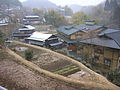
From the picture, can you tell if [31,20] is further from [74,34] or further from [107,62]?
[107,62]

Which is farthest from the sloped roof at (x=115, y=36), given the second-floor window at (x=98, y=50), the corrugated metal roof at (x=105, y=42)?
the second-floor window at (x=98, y=50)

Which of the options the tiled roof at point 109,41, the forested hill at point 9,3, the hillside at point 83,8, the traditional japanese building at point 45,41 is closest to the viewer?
the tiled roof at point 109,41

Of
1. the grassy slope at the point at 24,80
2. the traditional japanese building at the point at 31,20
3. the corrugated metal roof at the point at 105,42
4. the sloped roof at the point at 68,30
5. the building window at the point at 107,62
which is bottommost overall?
the building window at the point at 107,62

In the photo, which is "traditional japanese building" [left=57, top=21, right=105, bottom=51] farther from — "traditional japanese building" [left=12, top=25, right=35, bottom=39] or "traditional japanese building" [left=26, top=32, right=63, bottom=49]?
"traditional japanese building" [left=12, top=25, right=35, bottom=39]

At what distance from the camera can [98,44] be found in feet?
63.8

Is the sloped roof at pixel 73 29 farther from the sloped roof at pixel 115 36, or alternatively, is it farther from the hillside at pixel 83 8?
the hillside at pixel 83 8

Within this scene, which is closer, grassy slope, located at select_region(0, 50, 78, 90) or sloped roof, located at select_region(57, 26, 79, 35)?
grassy slope, located at select_region(0, 50, 78, 90)

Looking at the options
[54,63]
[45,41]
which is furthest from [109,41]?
[45,41]

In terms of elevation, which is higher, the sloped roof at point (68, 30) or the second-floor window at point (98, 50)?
the sloped roof at point (68, 30)

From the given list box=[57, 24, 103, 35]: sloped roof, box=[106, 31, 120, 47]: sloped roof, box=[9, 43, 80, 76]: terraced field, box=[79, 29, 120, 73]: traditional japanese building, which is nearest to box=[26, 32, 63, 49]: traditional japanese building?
box=[57, 24, 103, 35]: sloped roof

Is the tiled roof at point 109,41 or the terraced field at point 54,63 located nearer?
the terraced field at point 54,63

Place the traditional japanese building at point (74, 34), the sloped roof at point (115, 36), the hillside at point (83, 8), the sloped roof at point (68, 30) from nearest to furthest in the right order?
1. the sloped roof at point (115, 36)
2. the traditional japanese building at point (74, 34)
3. the sloped roof at point (68, 30)
4. the hillside at point (83, 8)

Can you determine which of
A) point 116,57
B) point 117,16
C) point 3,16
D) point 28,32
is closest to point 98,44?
point 116,57

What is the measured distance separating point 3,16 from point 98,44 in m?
35.3
